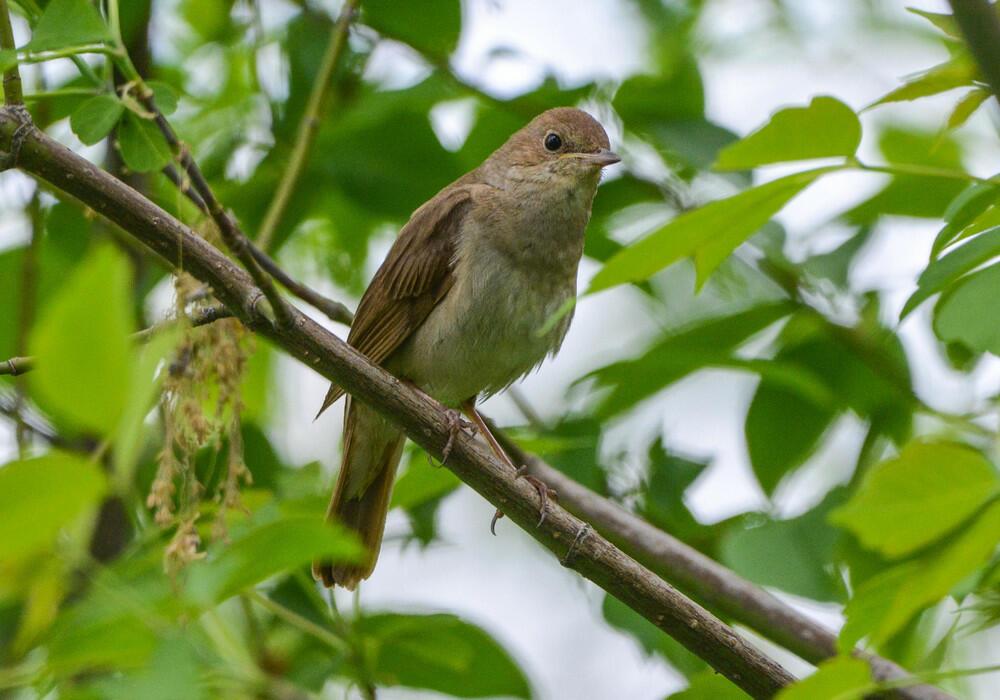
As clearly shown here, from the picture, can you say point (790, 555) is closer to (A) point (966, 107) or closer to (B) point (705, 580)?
(B) point (705, 580)

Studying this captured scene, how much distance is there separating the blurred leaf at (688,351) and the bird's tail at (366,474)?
34.3 inches

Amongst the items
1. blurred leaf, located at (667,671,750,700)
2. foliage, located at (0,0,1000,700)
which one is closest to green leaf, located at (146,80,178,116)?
foliage, located at (0,0,1000,700)

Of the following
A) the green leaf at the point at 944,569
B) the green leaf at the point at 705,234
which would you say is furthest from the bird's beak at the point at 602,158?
the green leaf at the point at 944,569

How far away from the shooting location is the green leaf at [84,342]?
42.4 inches

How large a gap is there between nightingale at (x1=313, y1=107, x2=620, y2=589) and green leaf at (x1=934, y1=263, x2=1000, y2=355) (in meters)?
2.20

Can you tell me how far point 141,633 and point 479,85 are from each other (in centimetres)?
334

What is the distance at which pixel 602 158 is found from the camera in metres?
4.40

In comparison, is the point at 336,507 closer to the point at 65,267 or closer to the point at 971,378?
the point at 65,267

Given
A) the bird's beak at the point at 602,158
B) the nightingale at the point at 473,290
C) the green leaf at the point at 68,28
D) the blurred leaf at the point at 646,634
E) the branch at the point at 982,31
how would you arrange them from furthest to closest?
the bird's beak at the point at 602,158, the nightingale at the point at 473,290, the blurred leaf at the point at 646,634, the green leaf at the point at 68,28, the branch at the point at 982,31

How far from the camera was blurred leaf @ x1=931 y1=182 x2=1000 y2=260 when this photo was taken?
2029 millimetres

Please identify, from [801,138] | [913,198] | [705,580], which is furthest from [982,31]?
[913,198]

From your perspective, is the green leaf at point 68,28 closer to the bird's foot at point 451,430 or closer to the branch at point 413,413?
the branch at point 413,413

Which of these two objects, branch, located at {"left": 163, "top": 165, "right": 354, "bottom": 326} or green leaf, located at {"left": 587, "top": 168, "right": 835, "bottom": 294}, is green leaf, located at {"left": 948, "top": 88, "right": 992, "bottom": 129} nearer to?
green leaf, located at {"left": 587, "top": 168, "right": 835, "bottom": 294}

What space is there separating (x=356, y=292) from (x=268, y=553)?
12.3ft
